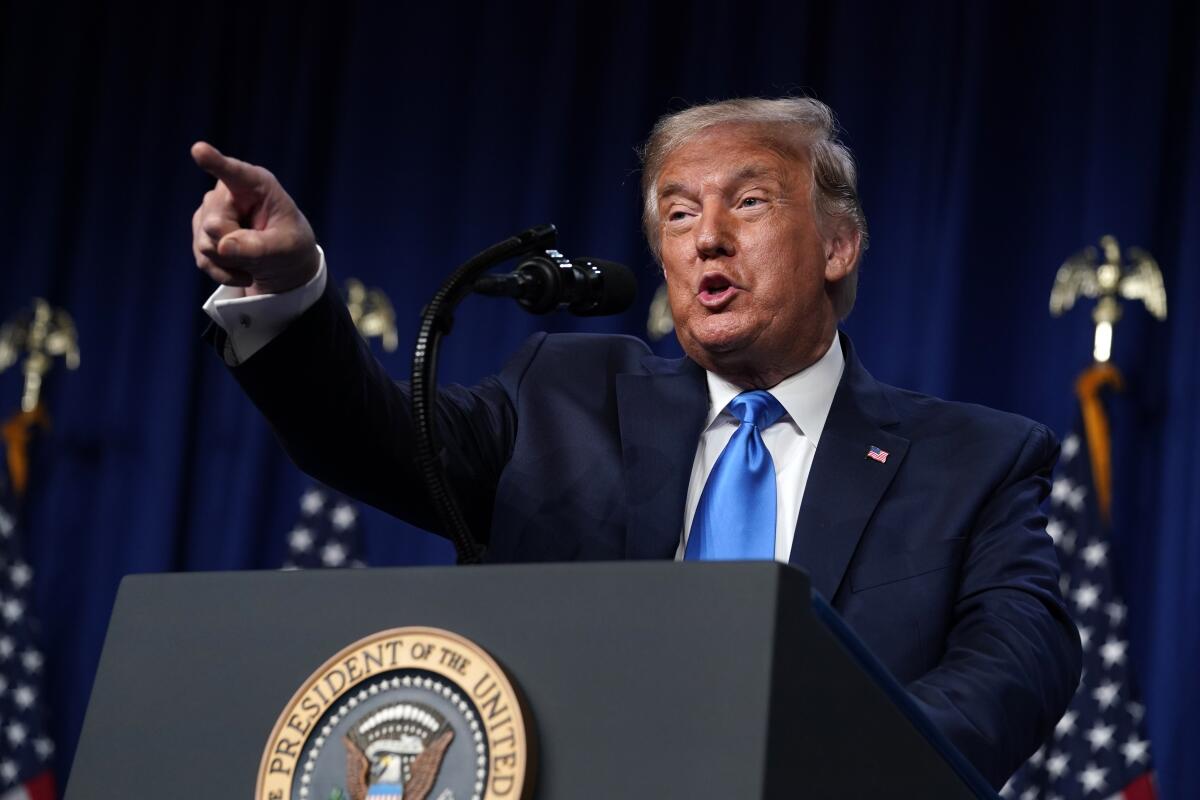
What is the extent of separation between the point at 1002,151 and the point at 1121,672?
1.60 metres

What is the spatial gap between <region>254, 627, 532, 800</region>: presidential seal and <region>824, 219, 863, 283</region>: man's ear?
4.58 ft

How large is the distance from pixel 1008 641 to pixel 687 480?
1.62ft

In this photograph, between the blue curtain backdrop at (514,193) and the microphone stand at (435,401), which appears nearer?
the microphone stand at (435,401)

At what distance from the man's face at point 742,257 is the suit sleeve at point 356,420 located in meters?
0.33

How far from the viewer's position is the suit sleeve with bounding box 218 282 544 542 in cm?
165

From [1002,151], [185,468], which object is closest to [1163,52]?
[1002,151]

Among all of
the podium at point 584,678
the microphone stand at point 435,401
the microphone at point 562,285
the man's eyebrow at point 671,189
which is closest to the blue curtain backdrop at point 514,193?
the man's eyebrow at point 671,189

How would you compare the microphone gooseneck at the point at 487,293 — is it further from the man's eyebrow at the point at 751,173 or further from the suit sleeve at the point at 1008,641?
the man's eyebrow at the point at 751,173

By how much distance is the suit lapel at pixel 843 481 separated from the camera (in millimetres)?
1905

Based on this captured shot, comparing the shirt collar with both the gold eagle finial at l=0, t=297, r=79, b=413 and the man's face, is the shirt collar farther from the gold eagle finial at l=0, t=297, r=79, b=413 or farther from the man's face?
the gold eagle finial at l=0, t=297, r=79, b=413

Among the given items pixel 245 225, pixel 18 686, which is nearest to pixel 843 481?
pixel 245 225

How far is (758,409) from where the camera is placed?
2135 mm

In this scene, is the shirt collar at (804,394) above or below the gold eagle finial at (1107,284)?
below

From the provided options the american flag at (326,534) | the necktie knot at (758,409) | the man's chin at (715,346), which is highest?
the man's chin at (715,346)
